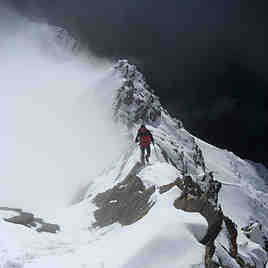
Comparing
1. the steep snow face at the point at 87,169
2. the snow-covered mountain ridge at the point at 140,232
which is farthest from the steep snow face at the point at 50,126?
the snow-covered mountain ridge at the point at 140,232

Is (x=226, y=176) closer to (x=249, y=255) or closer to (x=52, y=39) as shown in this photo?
(x=52, y=39)

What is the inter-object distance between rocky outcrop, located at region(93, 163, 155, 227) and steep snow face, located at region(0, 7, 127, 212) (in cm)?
807

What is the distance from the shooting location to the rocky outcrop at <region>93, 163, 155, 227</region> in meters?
33.2

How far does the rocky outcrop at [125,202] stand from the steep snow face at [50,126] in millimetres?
8067

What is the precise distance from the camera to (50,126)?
101 meters

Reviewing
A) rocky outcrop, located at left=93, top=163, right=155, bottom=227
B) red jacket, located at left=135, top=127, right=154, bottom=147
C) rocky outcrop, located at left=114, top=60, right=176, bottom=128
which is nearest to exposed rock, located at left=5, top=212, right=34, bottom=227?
rocky outcrop, located at left=93, top=163, right=155, bottom=227

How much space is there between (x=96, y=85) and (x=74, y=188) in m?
61.9

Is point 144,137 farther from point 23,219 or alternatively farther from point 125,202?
point 23,219

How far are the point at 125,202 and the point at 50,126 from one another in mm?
66531

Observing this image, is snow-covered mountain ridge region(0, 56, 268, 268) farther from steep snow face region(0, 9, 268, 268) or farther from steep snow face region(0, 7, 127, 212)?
steep snow face region(0, 7, 127, 212)

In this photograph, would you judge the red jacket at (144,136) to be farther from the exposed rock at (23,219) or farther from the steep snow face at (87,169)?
the exposed rock at (23,219)

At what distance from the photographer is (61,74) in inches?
5891

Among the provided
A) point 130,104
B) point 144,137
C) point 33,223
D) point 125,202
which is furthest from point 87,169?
point 130,104

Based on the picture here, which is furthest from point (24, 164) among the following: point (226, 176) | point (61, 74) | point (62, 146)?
point (226, 176)
